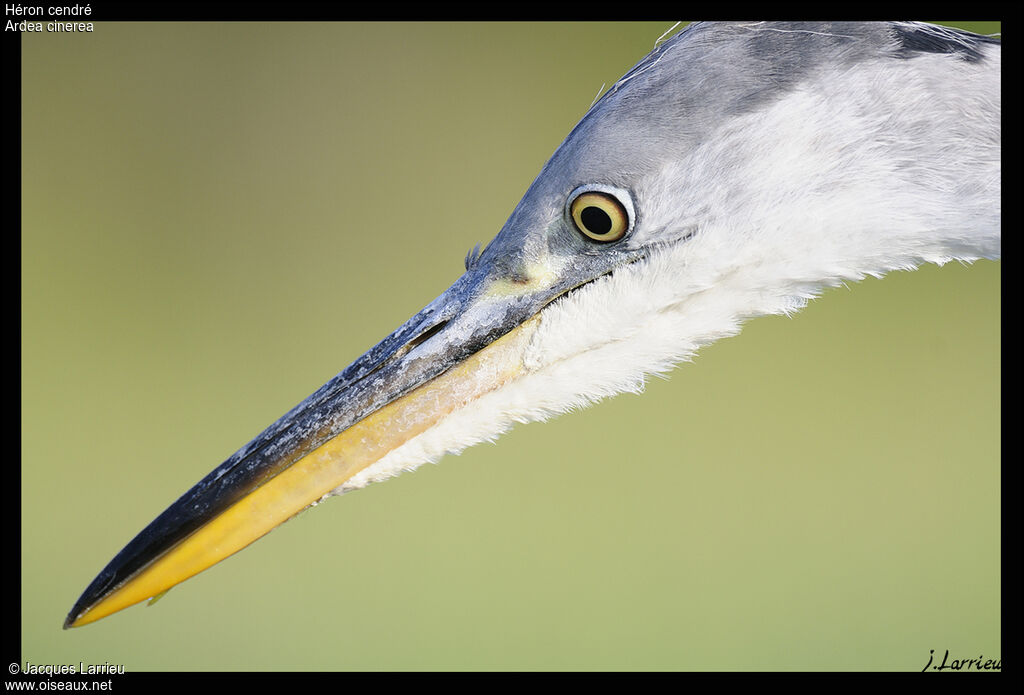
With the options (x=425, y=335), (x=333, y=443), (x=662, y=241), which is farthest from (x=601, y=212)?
(x=333, y=443)

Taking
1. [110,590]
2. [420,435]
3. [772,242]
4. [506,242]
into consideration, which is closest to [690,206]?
[772,242]

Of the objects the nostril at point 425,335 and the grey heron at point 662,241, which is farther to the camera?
the nostril at point 425,335

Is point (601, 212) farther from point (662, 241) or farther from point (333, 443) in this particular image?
point (333, 443)

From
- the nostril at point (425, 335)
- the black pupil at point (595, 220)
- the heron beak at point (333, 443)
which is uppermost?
the black pupil at point (595, 220)

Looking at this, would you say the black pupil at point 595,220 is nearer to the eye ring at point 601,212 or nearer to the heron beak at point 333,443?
the eye ring at point 601,212

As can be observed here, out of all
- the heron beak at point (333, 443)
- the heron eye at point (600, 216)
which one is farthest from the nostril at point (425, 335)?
the heron eye at point (600, 216)

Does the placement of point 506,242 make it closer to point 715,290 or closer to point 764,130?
point 715,290

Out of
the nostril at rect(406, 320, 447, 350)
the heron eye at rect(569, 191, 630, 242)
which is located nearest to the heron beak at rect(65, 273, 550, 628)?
the nostril at rect(406, 320, 447, 350)
